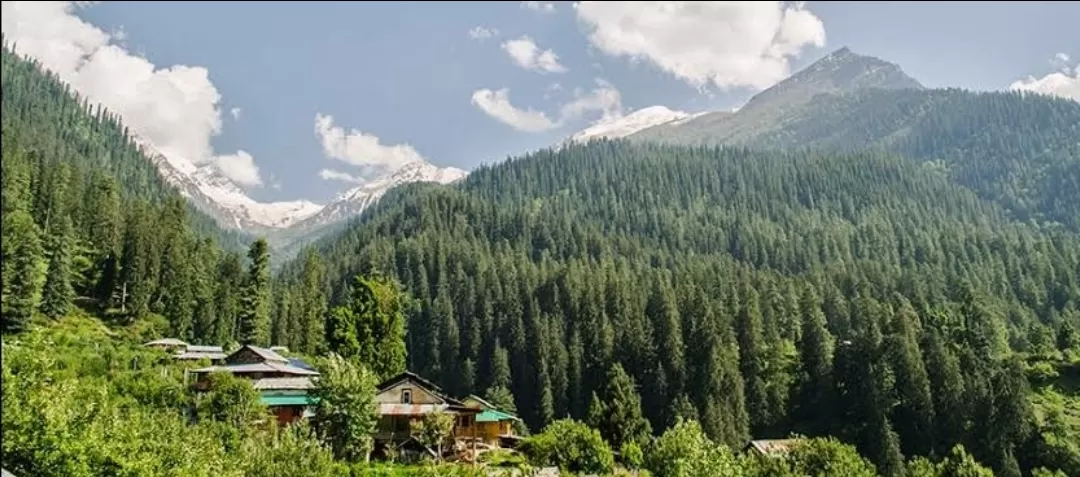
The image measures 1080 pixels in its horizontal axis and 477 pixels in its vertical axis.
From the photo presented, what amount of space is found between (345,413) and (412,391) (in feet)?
39.8

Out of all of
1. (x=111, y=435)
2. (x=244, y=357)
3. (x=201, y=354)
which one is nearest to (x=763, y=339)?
(x=244, y=357)

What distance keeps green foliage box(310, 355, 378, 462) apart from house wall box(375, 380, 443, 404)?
882 cm

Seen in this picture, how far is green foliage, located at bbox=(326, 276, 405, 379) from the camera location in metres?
80.4

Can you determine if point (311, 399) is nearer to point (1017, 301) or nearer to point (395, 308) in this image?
point (395, 308)

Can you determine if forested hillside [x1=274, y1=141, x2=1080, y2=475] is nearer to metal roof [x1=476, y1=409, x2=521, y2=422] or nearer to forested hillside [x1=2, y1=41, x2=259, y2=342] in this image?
forested hillside [x1=2, y1=41, x2=259, y2=342]

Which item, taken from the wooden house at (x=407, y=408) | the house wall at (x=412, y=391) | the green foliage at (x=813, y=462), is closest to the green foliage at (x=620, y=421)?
the wooden house at (x=407, y=408)

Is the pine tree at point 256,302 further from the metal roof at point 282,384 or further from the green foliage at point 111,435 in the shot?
the green foliage at point 111,435

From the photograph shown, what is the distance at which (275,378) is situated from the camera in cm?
7550

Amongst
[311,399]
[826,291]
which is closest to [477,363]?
[826,291]

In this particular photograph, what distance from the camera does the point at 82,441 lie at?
29.4 metres

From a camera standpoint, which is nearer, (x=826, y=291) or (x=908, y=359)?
(x=908, y=359)

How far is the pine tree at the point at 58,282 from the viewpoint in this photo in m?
92.9

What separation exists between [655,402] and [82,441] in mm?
92392

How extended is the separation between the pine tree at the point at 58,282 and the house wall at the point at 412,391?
162ft
